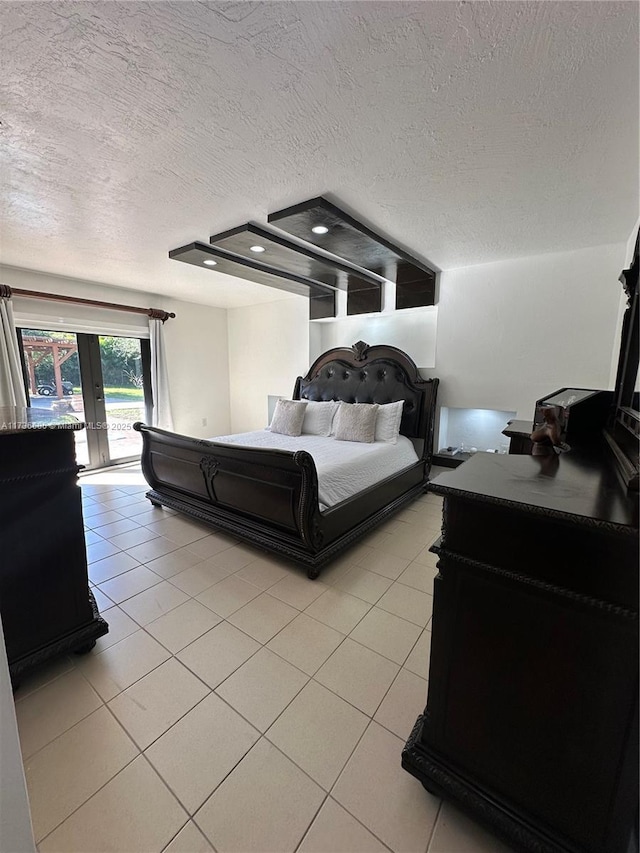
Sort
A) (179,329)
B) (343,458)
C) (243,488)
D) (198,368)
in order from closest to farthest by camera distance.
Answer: (243,488), (343,458), (179,329), (198,368)

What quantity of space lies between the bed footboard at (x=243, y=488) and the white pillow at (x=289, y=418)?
1.32 m

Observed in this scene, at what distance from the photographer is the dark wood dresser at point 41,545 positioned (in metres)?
1.41

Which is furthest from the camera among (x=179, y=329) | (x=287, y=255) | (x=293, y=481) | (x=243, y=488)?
(x=179, y=329)

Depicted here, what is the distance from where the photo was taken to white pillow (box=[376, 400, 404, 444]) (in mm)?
3693

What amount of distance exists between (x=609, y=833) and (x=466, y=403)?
3.27 metres

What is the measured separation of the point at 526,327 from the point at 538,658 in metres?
3.15

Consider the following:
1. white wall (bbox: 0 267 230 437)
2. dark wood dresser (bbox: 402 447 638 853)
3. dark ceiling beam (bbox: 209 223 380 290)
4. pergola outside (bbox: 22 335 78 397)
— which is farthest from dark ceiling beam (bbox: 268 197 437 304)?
pergola outside (bbox: 22 335 78 397)

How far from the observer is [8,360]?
3576 mm

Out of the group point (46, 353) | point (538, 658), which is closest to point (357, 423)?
point (538, 658)

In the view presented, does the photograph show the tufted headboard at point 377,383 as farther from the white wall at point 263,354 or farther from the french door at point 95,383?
the french door at point 95,383

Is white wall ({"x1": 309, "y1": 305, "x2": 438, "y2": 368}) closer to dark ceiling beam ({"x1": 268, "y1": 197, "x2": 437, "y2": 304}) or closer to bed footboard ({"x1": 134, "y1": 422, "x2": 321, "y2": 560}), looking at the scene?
dark ceiling beam ({"x1": 268, "y1": 197, "x2": 437, "y2": 304})

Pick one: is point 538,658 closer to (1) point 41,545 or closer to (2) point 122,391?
(1) point 41,545

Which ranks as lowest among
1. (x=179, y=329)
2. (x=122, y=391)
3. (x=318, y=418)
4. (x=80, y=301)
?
(x=318, y=418)

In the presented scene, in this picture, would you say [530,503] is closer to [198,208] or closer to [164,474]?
[198,208]
